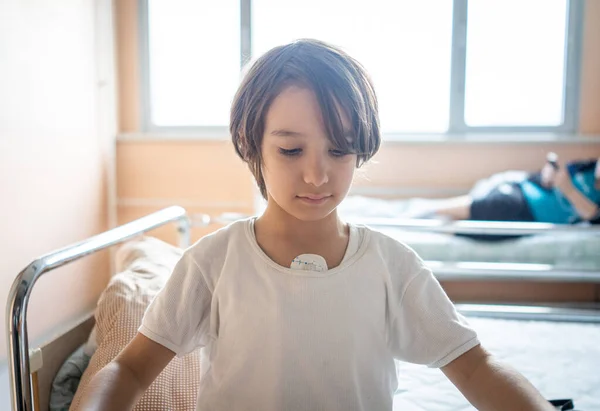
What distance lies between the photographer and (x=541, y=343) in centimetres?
172

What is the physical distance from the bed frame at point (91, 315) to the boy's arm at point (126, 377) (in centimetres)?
23

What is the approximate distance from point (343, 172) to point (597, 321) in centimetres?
172

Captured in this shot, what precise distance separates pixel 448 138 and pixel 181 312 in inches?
121

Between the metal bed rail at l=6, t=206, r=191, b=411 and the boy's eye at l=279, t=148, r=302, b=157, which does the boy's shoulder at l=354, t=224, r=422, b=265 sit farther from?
the metal bed rail at l=6, t=206, r=191, b=411

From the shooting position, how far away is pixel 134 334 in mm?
1207

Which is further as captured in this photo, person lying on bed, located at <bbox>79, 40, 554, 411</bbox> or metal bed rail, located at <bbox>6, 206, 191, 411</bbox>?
metal bed rail, located at <bbox>6, 206, 191, 411</bbox>

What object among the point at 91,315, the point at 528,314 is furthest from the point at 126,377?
the point at 528,314

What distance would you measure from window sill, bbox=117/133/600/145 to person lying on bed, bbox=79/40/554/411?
259cm

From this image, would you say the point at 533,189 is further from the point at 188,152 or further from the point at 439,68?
the point at 188,152

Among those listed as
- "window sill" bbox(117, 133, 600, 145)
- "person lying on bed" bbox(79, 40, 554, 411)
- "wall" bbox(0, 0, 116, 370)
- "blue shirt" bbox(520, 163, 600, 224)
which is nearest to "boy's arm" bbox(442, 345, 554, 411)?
"person lying on bed" bbox(79, 40, 554, 411)

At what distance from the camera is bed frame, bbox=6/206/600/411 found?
862 millimetres

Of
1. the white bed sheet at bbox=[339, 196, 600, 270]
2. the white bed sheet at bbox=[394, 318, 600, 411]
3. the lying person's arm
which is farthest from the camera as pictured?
the lying person's arm

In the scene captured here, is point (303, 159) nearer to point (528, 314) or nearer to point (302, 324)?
point (302, 324)

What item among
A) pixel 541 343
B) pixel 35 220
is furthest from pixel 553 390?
Answer: pixel 35 220
